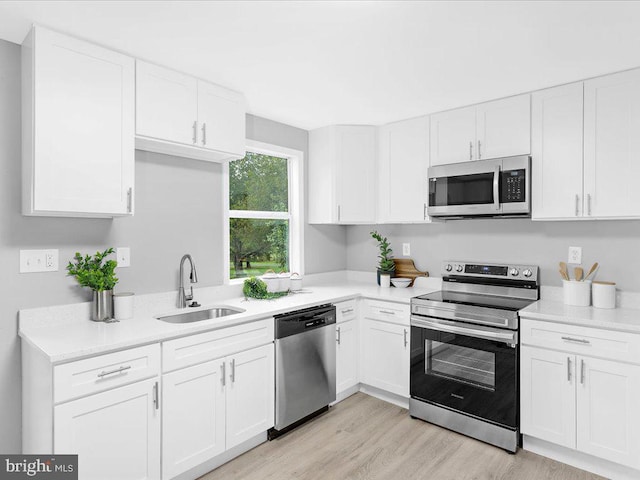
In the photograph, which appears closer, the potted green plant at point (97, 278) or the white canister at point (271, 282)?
the potted green plant at point (97, 278)

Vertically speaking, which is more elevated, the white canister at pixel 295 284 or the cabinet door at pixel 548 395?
the white canister at pixel 295 284

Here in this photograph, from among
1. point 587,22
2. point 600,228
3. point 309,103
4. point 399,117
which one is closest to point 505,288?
point 600,228

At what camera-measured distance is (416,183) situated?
3.38 metres

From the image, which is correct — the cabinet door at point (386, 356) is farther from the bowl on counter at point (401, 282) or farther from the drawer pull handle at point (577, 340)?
the drawer pull handle at point (577, 340)

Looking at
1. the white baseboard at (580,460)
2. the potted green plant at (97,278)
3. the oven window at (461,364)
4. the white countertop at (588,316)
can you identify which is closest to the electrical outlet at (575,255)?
the white countertop at (588,316)

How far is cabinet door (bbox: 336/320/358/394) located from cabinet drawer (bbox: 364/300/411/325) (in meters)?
0.18

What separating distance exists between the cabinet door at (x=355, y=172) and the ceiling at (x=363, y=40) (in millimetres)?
786

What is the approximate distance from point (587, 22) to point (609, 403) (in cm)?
205

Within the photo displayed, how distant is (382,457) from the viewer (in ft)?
8.18

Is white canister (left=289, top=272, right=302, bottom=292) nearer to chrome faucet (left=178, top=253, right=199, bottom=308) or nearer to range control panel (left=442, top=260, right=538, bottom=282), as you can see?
chrome faucet (left=178, top=253, right=199, bottom=308)

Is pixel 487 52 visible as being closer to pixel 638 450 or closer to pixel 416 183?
pixel 416 183

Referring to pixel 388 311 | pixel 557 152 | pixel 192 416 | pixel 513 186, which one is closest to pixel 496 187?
pixel 513 186

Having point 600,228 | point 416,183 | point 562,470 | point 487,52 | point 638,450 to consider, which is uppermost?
point 487,52

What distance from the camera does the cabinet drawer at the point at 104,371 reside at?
1.70 m
